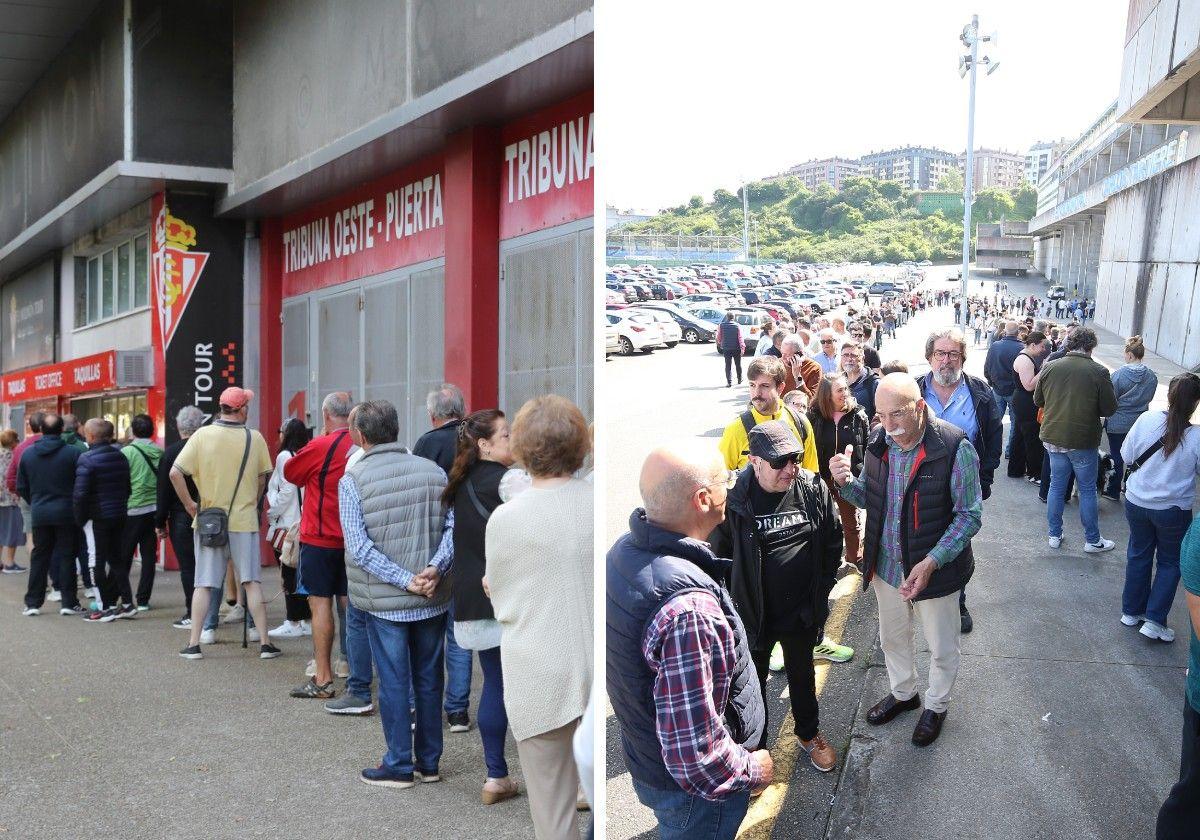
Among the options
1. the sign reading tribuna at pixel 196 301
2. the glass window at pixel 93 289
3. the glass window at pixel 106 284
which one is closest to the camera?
the sign reading tribuna at pixel 196 301

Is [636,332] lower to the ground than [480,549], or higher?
higher

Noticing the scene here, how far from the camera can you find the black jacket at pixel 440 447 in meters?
4.35

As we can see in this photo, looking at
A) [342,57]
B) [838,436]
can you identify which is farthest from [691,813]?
[342,57]

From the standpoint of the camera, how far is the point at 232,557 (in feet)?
19.2

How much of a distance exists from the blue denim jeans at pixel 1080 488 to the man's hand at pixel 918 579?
0.38 m

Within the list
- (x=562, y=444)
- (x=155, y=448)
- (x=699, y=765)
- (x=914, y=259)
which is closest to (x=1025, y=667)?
(x=699, y=765)

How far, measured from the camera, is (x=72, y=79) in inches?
409

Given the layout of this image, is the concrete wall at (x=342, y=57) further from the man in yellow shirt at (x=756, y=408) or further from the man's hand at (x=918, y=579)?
the man's hand at (x=918, y=579)

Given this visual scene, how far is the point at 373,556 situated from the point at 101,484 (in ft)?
14.3

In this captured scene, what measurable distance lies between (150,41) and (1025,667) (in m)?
8.37

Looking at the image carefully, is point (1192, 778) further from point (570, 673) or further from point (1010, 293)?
point (570, 673)

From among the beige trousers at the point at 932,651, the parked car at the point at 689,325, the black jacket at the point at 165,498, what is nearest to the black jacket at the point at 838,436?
the beige trousers at the point at 932,651

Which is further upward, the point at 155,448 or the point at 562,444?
the point at 562,444

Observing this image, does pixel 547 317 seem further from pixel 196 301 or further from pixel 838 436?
pixel 196 301
